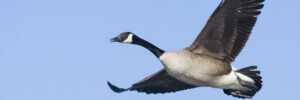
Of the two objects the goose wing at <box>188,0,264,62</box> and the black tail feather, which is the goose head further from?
the black tail feather

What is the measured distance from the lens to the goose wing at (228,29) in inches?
451

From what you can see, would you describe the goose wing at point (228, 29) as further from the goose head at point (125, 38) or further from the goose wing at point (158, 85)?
the goose wing at point (158, 85)

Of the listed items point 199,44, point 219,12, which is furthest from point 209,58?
point 219,12

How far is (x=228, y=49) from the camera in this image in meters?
12.2

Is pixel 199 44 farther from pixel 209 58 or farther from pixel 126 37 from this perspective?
pixel 126 37

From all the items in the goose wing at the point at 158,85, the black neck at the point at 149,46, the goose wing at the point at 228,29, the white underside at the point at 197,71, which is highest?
the goose wing at the point at 228,29

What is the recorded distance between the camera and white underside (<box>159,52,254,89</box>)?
11500 mm

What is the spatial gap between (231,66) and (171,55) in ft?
5.49

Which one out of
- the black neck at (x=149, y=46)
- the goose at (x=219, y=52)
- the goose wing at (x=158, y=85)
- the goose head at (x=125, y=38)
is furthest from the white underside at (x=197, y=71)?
the goose wing at (x=158, y=85)

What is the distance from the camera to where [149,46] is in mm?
12070

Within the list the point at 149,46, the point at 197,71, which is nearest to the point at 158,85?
the point at 149,46

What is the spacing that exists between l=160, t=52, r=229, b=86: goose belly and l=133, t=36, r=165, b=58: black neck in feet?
0.54

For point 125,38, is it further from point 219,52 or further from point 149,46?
point 219,52

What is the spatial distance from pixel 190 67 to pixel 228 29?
124 cm
